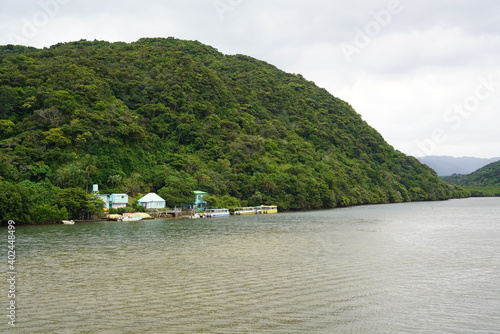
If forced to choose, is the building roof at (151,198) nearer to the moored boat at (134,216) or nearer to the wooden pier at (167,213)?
the wooden pier at (167,213)

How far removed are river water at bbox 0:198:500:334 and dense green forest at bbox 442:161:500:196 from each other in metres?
141

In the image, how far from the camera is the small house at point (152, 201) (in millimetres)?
67625

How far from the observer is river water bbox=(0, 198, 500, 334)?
13.3 m

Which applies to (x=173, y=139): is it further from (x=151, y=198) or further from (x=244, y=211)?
(x=151, y=198)

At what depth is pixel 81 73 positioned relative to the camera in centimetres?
9275

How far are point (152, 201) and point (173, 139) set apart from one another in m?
31.2

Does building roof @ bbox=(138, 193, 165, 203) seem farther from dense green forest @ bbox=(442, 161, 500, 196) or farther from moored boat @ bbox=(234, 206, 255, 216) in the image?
dense green forest @ bbox=(442, 161, 500, 196)

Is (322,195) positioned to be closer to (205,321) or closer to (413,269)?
(413,269)

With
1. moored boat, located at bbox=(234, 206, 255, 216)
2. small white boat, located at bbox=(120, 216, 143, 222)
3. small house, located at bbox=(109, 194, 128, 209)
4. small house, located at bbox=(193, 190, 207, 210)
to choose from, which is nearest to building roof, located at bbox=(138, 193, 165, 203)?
small house, located at bbox=(109, 194, 128, 209)

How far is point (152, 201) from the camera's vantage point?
2680 inches

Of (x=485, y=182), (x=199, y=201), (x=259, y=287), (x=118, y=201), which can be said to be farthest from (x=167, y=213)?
(x=485, y=182)

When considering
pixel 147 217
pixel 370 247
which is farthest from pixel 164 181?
pixel 370 247

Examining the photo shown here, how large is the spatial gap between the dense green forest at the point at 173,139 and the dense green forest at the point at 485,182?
1850 cm

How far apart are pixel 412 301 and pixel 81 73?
93.4 m
